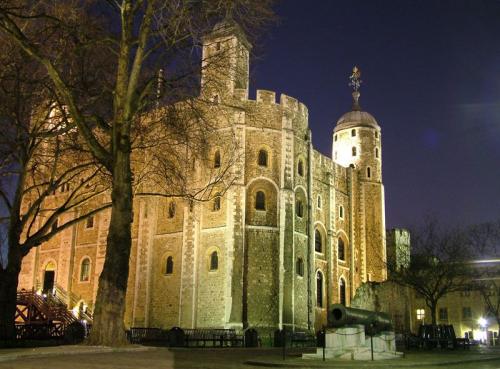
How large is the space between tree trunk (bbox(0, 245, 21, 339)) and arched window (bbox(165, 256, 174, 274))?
1622cm

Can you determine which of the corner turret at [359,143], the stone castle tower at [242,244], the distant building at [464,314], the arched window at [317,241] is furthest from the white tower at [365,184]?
the distant building at [464,314]

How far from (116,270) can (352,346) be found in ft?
21.9

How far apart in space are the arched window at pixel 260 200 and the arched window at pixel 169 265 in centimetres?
578

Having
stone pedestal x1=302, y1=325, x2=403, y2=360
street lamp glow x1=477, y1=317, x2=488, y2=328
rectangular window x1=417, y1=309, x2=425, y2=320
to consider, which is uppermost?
rectangular window x1=417, y1=309, x2=425, y2=320

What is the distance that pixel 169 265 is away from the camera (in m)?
33.9

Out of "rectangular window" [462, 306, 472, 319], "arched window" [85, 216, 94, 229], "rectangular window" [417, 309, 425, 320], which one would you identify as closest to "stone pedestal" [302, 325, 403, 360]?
"arched window" [85, 216, 94, 229]

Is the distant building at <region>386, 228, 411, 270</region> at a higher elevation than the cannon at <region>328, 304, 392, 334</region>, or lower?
higher

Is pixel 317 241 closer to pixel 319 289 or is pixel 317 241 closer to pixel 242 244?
pixel 319 289

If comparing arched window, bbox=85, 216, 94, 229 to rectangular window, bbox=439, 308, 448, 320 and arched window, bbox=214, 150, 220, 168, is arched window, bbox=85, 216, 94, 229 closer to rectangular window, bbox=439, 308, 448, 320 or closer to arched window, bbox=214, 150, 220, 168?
arched window, bbox=214, 150, 220, 168

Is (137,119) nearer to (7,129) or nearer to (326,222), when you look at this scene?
(7,129)

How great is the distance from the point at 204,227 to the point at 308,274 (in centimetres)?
628

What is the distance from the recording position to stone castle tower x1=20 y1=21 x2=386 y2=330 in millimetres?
30766

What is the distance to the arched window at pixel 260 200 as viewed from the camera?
106ft

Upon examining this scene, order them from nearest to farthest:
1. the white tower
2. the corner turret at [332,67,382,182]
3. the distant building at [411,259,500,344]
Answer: the white tower < the corner turret at [332,67,382,182] < the distant building at [411,259,500,344]
